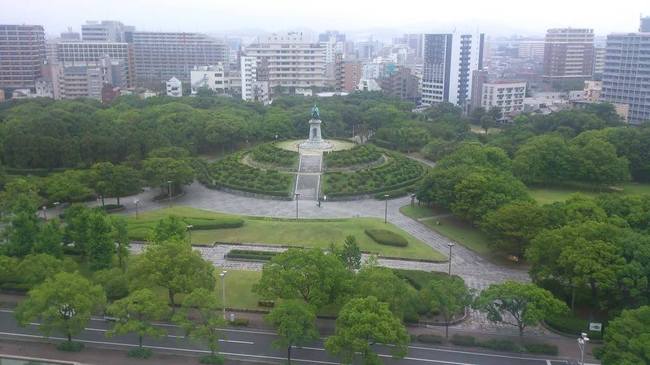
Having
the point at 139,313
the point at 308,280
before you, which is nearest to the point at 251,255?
the point at 308,280

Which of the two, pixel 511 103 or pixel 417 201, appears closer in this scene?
pixel 417 201

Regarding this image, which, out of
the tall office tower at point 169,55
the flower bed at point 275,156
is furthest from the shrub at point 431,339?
the tall office tower at point 169,55

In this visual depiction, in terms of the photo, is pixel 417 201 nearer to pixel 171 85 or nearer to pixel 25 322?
pixel 25 322

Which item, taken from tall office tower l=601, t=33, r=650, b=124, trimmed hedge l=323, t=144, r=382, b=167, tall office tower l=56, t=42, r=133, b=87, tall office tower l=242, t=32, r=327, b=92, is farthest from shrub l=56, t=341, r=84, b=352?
tall office tower l=56, t=42, r=133, b=87

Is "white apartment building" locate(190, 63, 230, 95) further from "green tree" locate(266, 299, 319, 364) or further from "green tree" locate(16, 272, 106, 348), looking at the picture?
"green tree" locate(266, 299, 319, 364)

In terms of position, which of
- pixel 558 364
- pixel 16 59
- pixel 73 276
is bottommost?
Result: pixel 558 364

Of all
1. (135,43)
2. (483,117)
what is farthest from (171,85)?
(483,117)

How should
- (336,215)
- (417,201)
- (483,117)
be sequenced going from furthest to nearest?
(483,117)
(417,201)
(336,215)
